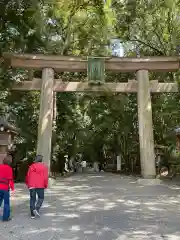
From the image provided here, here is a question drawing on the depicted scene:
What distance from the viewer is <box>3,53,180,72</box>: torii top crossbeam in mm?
14156

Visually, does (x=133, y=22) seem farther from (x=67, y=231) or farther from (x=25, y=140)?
(x=67, y=231)

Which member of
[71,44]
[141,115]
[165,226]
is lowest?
[165,226]

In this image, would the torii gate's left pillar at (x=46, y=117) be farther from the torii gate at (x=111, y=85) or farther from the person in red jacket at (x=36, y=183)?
the person in red jacket at (x=36, y=183)

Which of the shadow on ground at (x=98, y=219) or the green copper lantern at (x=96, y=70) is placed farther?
the green copper lantern at (x=96, y=70)

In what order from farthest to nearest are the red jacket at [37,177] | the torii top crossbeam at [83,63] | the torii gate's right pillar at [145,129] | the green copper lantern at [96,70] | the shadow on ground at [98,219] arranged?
1. the green copper lantern at [96,70]
2. the torii top crossbeam at [83,63]
3. the torii gate's right pillar at [145,129]
4. the red jacket at [37,177]
5. the shadow on ground at [98,219]

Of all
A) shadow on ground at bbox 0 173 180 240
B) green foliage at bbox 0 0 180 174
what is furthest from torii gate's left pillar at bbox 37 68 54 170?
shadow on ground at bbox 0 173 180 240

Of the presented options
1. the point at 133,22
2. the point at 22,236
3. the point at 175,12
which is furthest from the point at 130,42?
the point at 22,236

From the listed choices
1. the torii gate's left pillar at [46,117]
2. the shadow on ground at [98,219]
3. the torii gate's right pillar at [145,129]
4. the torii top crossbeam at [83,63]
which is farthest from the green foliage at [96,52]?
the shadow on ground at [98,219]

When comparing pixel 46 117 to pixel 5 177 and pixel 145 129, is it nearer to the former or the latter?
pixel 145 129

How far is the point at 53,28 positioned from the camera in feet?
Result: 65.1

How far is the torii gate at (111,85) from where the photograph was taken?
13711mm

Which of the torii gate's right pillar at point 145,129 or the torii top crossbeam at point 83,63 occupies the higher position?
the torii top crossbeam at point 83,63

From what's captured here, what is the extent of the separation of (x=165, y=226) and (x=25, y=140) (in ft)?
41.7

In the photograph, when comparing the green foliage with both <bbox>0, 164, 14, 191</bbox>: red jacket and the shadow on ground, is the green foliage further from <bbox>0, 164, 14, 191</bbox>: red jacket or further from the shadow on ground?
<bbox>0, 164, 14, 191</bbox>: red jacket
